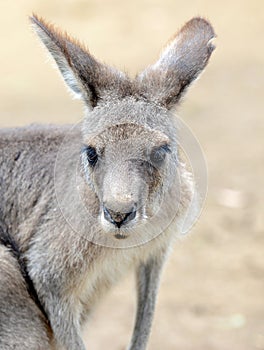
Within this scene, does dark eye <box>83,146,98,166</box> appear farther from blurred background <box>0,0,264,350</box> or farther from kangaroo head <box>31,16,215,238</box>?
blurred background <box>0,0,264,350</box>

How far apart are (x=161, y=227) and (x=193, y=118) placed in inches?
241

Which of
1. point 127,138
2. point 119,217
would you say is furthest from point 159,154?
point 119,217

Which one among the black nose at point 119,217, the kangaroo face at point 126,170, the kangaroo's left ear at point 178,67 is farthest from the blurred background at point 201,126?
the black nose at point 119,217

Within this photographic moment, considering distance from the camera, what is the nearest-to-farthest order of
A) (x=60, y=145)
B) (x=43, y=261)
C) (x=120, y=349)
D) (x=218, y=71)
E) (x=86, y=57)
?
(x=86, y=57) → (x=43, y=261) → (x=60, y=145) → (x=120, y=349) → (x=218, y=71)

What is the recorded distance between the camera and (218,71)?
1261cm

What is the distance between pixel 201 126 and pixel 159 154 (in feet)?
21.1

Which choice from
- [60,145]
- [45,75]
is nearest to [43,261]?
[60,145]

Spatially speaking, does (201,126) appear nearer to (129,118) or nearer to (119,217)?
(129,118)

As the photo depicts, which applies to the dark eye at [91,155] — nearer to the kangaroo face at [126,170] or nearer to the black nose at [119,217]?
the kangaroo face at [126,170]

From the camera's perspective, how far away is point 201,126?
11016mm

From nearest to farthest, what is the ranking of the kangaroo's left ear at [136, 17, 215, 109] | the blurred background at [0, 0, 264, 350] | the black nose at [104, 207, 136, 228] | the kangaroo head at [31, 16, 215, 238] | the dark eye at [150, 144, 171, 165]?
the black nose at [104, 207, 136, 228] → the kangaroo head at [31, 16, 215, 238] → the dark eye at [150, 144, 171, 165] → the kangaroo's left ear at [136, 17, 215, 109] → the blurred background at [0, 0, 264, 350]

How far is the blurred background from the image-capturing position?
24.8ft

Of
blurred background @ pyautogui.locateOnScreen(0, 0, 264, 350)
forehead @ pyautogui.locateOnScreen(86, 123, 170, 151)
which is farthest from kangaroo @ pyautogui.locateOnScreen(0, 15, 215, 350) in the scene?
blurred background @ pyautogui.locateOnScreen(0, 0, 264, 350)

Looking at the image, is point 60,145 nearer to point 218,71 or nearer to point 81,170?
point 81,170
